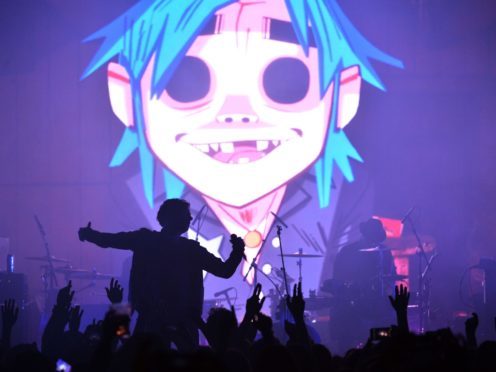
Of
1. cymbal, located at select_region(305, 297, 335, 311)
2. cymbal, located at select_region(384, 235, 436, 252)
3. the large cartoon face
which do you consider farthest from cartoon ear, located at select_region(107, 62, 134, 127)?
cymbal, located at select_region(384, 235, 436, 252)

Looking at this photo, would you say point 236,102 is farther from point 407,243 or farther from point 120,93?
point 407,243

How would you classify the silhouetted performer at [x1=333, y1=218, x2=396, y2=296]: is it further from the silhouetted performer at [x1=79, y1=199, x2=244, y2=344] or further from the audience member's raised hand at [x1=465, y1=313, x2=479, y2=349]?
the audience member's raised hand at [x1=465, y1=313, x2=479, y2=349]

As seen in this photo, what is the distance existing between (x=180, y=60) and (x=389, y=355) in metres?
9.13

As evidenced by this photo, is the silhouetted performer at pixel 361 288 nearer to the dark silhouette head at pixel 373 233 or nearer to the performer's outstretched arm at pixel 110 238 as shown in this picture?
the dark silhouette head at pixel 373 233

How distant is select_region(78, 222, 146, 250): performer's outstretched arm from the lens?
5.36 metres

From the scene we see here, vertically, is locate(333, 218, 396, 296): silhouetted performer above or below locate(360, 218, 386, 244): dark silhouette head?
below

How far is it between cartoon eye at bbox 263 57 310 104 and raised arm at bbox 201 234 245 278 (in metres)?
6.41

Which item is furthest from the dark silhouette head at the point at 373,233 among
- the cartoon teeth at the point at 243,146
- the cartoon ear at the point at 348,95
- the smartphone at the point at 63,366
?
the smartphone at the point at 63,366

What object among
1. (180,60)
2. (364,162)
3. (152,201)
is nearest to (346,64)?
(364,162)

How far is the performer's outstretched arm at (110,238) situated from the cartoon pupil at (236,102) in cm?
568

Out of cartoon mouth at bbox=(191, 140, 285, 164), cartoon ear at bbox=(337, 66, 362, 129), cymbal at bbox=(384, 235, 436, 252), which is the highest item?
cartoon ear at bbox=(337, 66, 362, 129)

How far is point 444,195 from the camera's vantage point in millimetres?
12195

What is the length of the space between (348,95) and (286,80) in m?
0.97

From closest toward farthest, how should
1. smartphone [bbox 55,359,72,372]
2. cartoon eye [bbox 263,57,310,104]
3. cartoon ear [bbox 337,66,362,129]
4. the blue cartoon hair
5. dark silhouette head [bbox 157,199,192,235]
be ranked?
smartphone [bbox 55,359,72,372]
dark silhouette head [bbox 157,199,192,235]
the blue cartoon hair
cartoon ear [bbox 337,66,362,129]
cartoon eye [bbox 263,57,310,104]
